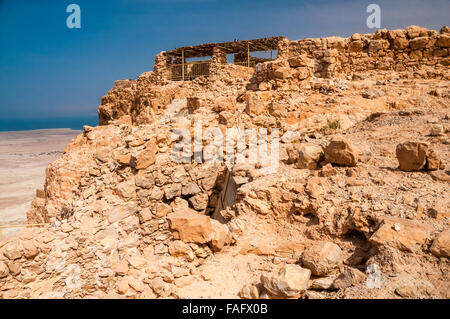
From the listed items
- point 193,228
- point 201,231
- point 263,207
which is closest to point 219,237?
point 201,231

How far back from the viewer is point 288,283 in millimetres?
2838

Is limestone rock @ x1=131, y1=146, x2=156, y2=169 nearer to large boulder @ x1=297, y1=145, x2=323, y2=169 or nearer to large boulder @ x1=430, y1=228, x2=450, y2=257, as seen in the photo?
large boulder @ x1=297, y1=145, x2=323, y2=169

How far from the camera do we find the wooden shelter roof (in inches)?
547

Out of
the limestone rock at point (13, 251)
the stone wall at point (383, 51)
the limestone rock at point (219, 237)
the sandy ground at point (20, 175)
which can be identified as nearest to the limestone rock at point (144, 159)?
the limestone rock at point (219, 237)

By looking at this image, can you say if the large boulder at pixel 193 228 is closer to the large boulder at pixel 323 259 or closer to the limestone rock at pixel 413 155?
the large boulder at pixel 323 259

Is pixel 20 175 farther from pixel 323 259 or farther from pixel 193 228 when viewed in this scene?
pixel 323 259

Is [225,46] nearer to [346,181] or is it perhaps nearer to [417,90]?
[417,90]

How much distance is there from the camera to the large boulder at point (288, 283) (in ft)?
9.34

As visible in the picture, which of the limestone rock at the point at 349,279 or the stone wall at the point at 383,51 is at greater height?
the stone wall at the point at 383,51

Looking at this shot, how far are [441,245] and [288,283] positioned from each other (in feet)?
4.79

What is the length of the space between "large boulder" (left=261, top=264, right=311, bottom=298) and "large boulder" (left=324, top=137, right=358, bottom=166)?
6.43 ft

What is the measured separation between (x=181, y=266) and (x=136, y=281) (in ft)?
1.90

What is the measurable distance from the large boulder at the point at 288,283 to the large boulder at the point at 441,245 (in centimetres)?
119

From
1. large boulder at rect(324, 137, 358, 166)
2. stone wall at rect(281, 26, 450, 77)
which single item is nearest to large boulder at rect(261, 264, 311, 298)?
large boulder at rect(324, 137, 358, 166)
